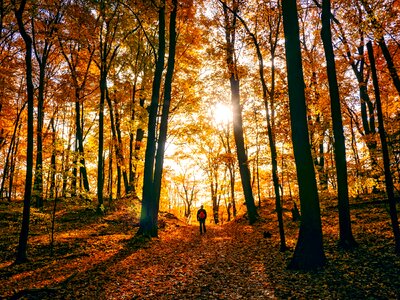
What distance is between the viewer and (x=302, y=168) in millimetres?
7188

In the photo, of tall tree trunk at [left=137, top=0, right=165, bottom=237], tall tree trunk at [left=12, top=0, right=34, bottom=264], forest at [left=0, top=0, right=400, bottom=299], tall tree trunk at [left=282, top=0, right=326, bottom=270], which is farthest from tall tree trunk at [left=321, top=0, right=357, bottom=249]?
tall tree trunk at [left=12, top=0, right=34, bottom=264]

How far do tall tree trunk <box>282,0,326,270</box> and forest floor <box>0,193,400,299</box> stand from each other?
422 mm

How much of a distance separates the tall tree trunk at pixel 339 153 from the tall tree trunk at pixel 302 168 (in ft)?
6.13

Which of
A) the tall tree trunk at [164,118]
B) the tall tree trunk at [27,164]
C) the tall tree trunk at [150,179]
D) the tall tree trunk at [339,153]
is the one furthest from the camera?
the tall tree trunk at [164,118]

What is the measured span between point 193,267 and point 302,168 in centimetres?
473

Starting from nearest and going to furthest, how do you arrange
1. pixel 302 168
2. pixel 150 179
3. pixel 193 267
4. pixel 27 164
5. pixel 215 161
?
pixel 302 168, pixel 193 267, pixel 27 164, pixel 150 179, pixel 215 161

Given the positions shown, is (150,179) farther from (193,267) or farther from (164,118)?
(193,267)

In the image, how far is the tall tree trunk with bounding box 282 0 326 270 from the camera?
6910mm

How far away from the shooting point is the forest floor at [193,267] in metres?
5.98

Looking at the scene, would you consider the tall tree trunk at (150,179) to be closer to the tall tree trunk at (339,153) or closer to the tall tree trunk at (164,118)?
the tall tree trunk at (164,118)

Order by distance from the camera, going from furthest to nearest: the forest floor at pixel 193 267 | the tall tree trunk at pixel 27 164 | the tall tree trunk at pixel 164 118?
1. the tall tree trunk at pixel 164 118
2. the tall tree trunk at pixel 27 164
3. the forest floor at pixel 193 267

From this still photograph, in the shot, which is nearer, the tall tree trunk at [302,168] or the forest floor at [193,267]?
the forest floor at [193,267]

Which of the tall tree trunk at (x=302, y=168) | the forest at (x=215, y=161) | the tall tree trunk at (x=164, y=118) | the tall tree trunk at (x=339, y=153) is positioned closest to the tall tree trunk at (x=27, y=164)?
the forest at (x=215, y=161)

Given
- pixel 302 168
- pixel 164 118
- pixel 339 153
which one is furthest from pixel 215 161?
pixel 302 168
